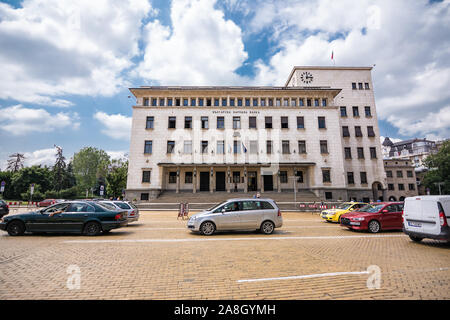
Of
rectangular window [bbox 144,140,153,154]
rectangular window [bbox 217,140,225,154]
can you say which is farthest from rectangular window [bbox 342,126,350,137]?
rectangular window [bbox 144,140,153,154]

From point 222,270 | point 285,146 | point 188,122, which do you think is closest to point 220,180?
point 188,122

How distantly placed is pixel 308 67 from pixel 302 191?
2300 cm

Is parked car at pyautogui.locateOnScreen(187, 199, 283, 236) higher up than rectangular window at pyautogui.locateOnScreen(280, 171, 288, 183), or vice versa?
rectangular window at pyautogui.locateOnScreen(280, 171, 288, 183)

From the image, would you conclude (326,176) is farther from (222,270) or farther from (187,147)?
(222,270)

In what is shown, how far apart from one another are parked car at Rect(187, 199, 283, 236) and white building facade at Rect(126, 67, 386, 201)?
843 inches

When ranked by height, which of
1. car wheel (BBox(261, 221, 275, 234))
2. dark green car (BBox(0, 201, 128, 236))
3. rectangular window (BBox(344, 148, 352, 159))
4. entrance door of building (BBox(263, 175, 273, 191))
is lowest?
car wheel (BBox(261, 221, 275, 234))

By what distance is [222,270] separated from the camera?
16.0ft

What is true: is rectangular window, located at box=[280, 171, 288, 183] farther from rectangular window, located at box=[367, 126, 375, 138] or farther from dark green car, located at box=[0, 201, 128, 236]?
dark green car, located at box=[0, 201, 128, 236]

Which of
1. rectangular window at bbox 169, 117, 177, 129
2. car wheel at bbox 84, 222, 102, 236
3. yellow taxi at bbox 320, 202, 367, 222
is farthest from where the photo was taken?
rectangular window at bbox 169, 117, 177, 129

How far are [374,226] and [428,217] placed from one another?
11.6ft

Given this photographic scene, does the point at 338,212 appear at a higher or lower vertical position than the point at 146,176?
lower

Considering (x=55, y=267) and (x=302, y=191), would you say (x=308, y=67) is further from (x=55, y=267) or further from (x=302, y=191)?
(x=55, y=267)

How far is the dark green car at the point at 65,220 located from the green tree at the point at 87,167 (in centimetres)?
5929

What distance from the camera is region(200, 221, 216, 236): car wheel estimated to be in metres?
9.65
